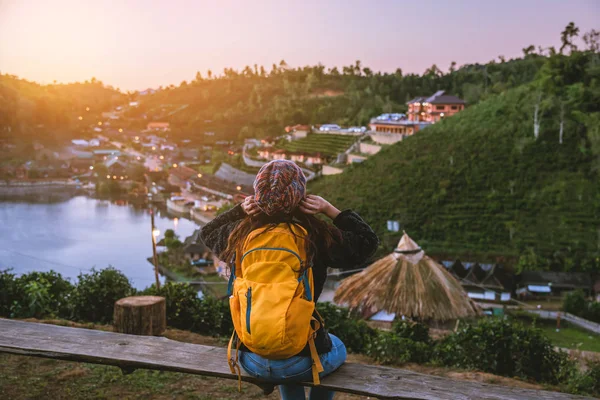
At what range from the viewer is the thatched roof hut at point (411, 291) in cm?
466

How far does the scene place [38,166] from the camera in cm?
1226

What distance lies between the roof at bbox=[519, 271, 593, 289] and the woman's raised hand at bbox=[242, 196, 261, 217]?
12586 mm

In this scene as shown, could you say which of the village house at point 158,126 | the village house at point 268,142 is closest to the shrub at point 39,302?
the village house at point 268,142

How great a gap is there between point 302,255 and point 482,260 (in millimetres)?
13678

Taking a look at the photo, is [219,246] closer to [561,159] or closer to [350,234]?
[350,234]

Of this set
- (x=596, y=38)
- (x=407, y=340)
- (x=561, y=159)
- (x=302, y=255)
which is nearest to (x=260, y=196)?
(x=302, y=255)

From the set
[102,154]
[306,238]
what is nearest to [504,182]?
[102,154]

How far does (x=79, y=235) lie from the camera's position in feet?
44.9

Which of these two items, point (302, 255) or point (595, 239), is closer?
point (302, 255)

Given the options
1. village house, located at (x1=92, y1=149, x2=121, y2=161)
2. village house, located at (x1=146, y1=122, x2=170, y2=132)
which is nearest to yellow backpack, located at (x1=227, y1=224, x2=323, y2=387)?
village house, located at (x1=92, y1=149, x2=121, y2=161)

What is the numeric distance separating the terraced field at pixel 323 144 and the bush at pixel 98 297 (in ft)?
71.3

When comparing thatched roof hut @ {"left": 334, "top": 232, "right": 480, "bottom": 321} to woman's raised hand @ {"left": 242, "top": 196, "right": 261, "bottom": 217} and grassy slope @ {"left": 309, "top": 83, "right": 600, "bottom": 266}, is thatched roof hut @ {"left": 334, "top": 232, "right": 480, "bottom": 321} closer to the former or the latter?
woman's raised hand @ {"left": 242, "top": 196, "right": 261, "bottom": 217}

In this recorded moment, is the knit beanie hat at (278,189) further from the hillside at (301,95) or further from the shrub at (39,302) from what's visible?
the hillside at (301,95)

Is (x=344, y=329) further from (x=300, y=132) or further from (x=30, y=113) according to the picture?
(x=300, y=132)
